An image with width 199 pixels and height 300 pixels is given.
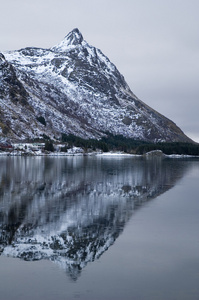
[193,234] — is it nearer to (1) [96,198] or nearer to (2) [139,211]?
(2) [139,211]

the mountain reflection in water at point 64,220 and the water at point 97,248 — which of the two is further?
→ the mountain reflection in water at point 64,220

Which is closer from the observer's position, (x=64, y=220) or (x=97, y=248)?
(x=97, y=248)

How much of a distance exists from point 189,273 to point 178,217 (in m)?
21.4

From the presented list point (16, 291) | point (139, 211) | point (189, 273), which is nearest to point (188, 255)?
point (189, 273)

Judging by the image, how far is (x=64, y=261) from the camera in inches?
1160

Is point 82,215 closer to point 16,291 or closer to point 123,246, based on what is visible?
point 123,246

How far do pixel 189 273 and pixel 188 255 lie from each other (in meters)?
4.46

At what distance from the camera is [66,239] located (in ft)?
117

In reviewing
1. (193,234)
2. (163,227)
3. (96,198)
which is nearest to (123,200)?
(96,198)

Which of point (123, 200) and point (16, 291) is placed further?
point (123, 200)

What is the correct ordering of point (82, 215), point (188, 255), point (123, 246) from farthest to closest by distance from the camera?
1. point (82, 215)
2. point (123, 246)
3. point (188, 255)

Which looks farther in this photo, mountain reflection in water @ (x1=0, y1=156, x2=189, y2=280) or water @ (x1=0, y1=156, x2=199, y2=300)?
mountain reflection in water @ (x1=0, y1=156, x2=189, y2=280)

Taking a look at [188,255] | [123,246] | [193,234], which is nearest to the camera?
[188,255]

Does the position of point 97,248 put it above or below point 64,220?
below
